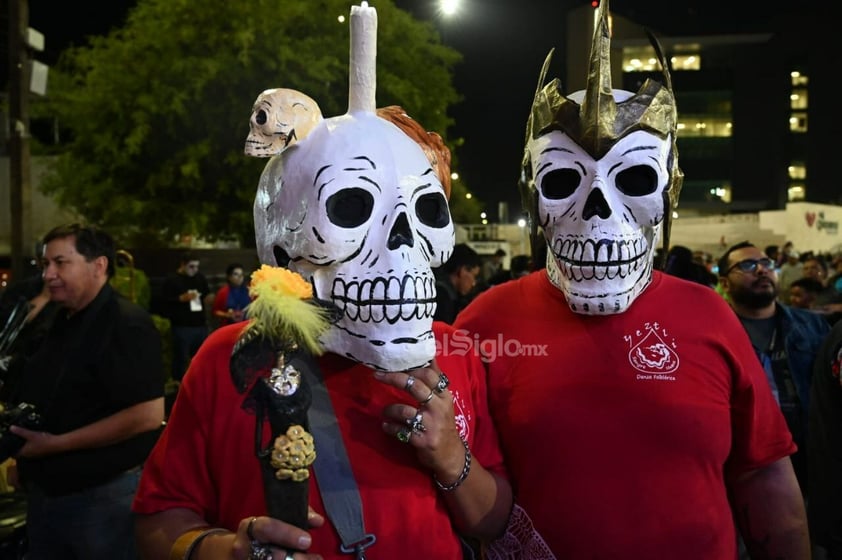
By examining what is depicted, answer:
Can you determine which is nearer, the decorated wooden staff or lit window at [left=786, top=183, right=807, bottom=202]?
the decorated wooden staff

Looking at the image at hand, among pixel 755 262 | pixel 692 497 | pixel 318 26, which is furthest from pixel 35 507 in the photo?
pixel 318 26

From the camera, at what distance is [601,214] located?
2.11 m

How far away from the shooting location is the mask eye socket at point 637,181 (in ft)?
7.09

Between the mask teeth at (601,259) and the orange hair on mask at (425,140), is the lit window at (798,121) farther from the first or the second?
the orange hair on mask at (425,140)

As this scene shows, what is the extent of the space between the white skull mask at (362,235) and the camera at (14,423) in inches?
74.2

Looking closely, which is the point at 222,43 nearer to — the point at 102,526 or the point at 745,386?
the point at 102,526

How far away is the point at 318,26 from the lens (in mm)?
16375

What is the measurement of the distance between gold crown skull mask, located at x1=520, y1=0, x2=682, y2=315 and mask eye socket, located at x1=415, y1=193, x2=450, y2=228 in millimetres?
521

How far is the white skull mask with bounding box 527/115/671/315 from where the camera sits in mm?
2072

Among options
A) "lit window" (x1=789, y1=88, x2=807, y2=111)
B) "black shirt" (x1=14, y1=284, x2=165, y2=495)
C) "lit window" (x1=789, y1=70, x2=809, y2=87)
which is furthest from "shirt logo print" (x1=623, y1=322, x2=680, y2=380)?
"lit window" (x1=789, y1=88, x2=807, y2=111)

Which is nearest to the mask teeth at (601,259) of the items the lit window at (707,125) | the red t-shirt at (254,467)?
the red t-shirt at (254,467)

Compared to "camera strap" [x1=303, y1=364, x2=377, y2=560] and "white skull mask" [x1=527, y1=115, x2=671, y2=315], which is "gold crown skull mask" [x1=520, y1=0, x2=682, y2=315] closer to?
"white skull mask" [x1=527, y1=115, x2=671, y2=315]

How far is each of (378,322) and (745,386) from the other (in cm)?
117

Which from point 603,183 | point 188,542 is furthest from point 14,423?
point 603,183
